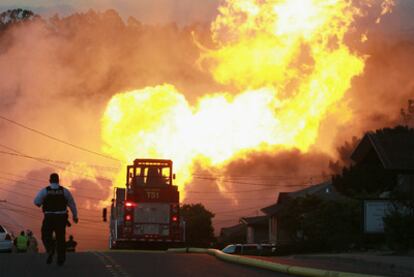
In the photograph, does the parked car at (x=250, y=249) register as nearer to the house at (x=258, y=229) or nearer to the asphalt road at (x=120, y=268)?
the asphalt road at (x=120, y=268)

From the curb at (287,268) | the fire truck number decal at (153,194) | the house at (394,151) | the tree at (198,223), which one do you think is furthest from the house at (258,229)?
the curb at (287,268)

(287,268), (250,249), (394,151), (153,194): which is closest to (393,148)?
(394,151)

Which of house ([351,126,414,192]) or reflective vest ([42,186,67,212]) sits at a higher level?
house ([351,126,414,192])

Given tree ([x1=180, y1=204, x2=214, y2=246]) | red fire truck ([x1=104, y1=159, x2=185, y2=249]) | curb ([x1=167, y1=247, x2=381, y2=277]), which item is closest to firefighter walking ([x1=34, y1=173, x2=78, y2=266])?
curb ([x1=167, y1=247, x2=381, y2=277])

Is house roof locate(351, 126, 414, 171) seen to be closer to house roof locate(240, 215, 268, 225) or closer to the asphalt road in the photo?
the asphalt road

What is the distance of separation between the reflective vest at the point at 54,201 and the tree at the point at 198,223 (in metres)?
79.0

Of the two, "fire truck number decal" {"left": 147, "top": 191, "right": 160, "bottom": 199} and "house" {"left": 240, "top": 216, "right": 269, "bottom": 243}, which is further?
"house" {"left": 240, "top": 216, "right": 269, "bottom": 243}

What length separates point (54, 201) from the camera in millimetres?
15914

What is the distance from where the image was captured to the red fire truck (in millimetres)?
37938

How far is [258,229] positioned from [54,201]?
73040 millimetres

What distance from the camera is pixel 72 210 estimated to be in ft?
52.6

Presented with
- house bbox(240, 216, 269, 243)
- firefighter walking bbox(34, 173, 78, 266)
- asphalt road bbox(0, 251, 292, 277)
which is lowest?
asphalt road bbox(0, 251, 292, 277)

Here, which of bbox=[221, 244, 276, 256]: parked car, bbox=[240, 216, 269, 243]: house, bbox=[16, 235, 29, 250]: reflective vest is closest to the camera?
bbox=[16, 235, 29, 250]: reflective vest

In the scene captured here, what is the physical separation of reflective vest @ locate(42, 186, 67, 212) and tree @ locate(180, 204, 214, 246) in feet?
259
